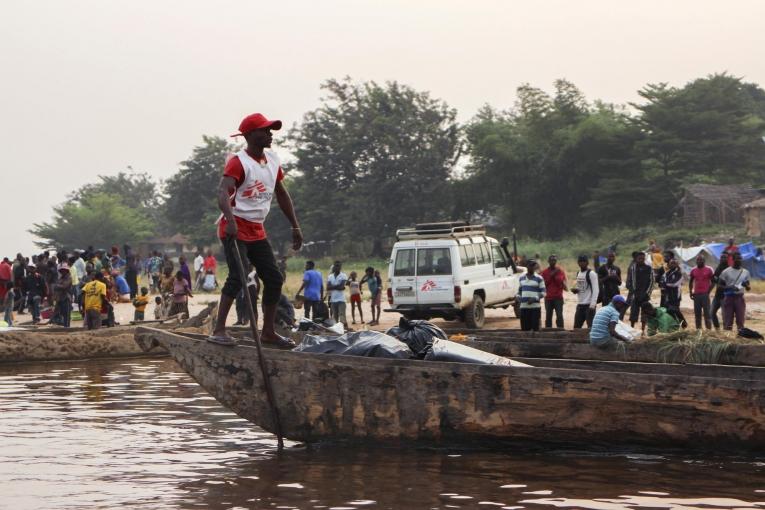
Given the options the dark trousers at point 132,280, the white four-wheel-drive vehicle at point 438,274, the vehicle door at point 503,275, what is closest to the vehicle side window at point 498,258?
the vehicle door at point 503,275

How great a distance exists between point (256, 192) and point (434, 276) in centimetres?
1294

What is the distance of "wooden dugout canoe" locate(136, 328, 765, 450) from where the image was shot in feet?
28.8

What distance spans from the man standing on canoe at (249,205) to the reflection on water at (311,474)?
1.21 m

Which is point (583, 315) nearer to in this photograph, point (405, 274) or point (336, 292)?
point (405, 274)

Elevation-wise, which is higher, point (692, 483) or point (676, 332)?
point (676, 332)

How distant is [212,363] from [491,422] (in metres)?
2.45

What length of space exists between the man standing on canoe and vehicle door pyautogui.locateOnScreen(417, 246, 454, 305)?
40.7 feet

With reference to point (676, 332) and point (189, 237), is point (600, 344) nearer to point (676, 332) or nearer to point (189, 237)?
point (676, 332)

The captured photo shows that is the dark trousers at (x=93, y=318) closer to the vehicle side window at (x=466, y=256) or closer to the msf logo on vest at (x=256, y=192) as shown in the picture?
the vehicle side window at (x=466, y=256)

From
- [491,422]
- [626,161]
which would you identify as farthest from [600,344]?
[626,161]

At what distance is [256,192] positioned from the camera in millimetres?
9562

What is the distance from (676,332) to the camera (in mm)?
12445

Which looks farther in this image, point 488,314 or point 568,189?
point 568,189

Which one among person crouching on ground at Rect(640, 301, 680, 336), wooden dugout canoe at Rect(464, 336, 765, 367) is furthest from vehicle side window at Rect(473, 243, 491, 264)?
wooden dugout canoe at Rect(464, 336, 765, 367)
